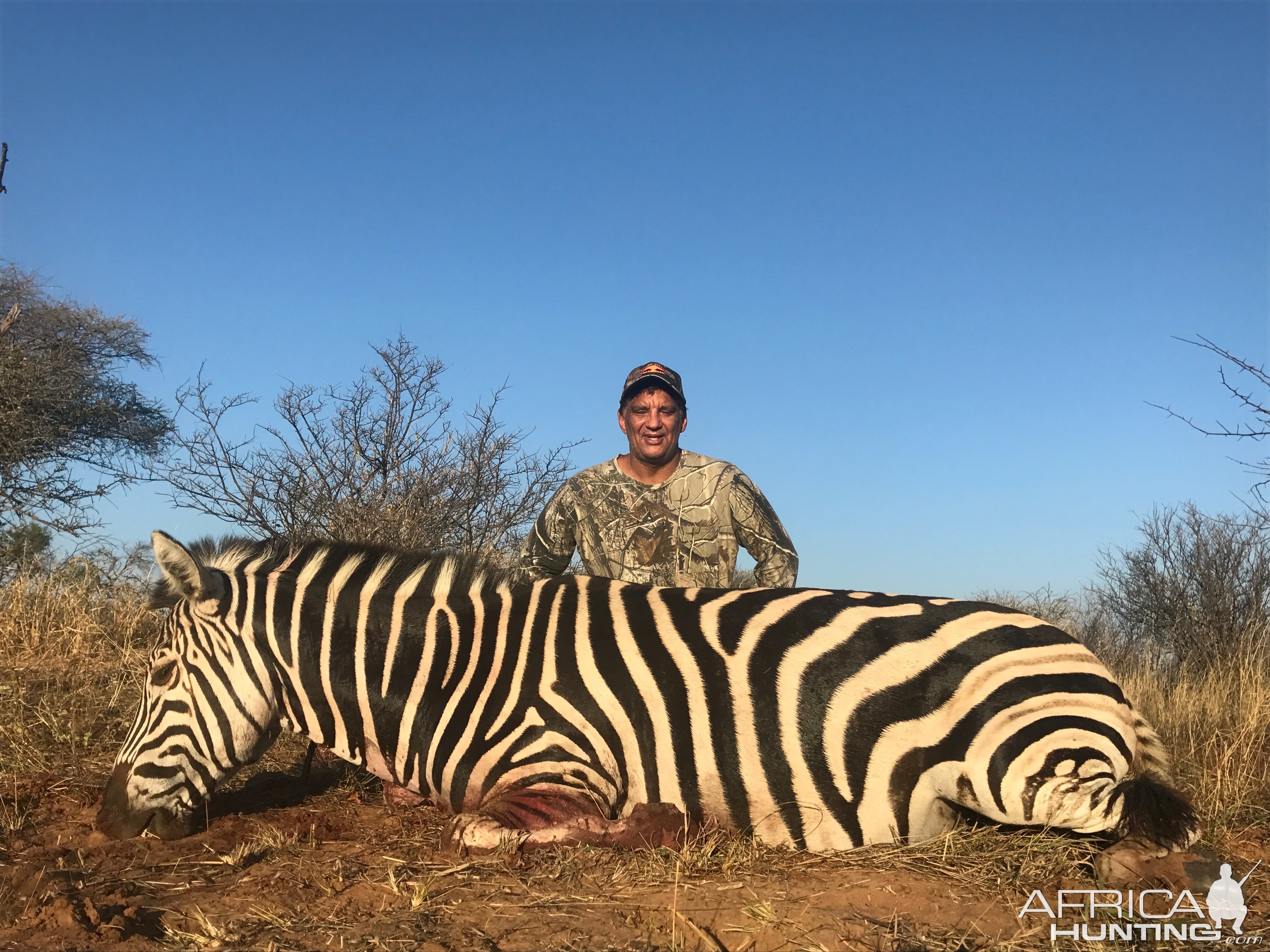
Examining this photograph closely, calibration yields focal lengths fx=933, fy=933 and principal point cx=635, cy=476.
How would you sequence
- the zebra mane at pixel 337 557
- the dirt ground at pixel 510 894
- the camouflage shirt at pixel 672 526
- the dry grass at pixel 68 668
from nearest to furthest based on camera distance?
1. the dirt ground at pixel 510 894
2. the zebra mane at pixel 337 557
3. the dry grass at pixel 68 668
4. the camouflage shirt at pixel 672 526

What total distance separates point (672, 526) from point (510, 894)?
2.97m

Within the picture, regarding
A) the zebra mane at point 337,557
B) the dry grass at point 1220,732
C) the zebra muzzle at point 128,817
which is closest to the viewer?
the zebra muzzle at point 128,817

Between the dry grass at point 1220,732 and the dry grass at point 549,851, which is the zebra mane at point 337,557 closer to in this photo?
the dry grass at point 549,851

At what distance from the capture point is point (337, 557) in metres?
3.69

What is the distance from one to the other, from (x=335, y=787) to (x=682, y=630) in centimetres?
189

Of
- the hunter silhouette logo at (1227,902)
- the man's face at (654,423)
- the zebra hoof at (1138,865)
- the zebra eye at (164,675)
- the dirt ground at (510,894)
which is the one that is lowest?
the dirt ground at (510,894)

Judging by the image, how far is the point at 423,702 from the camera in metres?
3.40

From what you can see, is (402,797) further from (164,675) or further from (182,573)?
(182,573)

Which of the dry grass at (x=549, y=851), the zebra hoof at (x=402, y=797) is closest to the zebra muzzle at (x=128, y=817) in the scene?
the dry grass at (x=549, y=851)

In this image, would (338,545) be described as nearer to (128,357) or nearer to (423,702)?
(423,702)

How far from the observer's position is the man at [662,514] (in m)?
5.39

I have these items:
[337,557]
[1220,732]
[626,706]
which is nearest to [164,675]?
[337,557]

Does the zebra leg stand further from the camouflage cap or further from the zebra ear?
the camouflage cap

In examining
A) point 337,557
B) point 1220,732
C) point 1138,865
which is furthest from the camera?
point 1220,732
